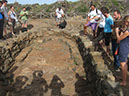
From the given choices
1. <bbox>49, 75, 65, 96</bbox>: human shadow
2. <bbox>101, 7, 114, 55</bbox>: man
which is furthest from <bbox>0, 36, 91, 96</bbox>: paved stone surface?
<bbox>101, 7, 114, 55</bbox>: man

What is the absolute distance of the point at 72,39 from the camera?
9.72 meters

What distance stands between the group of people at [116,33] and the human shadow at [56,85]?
188 cm

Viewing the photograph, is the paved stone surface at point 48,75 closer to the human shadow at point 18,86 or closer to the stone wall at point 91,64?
the human shadow at point 18,86

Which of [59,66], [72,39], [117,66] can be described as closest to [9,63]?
[59,66]

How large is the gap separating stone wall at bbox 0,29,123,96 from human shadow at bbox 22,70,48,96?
1240 millimetres

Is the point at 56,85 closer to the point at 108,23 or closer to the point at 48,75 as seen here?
the point at 48,75

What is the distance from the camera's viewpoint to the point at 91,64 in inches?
175

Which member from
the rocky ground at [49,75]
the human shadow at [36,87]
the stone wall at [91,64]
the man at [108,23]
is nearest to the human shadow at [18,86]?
the rocky ground at [49,75]

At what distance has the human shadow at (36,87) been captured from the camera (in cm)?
415

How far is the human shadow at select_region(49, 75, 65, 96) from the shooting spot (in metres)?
4.17

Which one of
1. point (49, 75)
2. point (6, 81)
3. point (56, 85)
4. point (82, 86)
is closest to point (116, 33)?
point (82, 86)

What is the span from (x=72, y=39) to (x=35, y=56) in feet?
11.9

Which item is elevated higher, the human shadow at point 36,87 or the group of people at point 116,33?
the group of people at point 116,33

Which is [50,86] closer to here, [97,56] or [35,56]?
[97,56]
